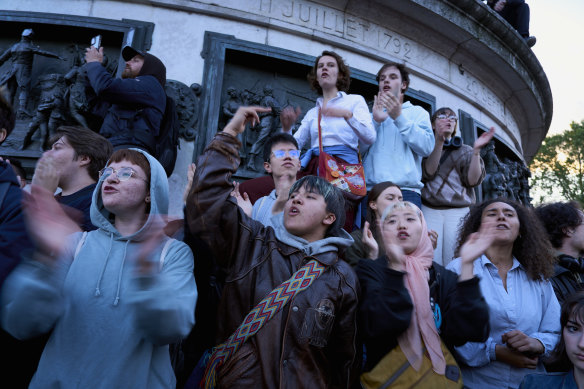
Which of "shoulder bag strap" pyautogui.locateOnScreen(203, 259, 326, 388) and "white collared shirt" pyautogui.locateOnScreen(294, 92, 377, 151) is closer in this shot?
"shoulder bag strap" pyautogui.locateOnScreen(203, 259, 326, 388)

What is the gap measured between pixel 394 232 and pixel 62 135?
7.70 feet

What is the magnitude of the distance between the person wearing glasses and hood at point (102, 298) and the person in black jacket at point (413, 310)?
96 centimetres

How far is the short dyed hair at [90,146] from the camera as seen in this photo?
2934 mm

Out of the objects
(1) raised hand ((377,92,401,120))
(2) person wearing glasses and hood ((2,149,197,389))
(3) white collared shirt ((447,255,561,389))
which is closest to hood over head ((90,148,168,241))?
(2) person wearing glasses and hood ((2,149,197,389))

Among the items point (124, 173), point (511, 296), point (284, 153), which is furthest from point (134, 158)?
point (511, 296)

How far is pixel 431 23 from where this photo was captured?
21.8 ft

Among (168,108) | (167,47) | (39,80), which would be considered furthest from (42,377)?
(39,80)

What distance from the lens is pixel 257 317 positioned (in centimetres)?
203

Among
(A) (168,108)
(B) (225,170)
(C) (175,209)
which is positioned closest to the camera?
(B) (225,170)

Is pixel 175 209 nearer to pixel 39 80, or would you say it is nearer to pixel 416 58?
pixel 39 80

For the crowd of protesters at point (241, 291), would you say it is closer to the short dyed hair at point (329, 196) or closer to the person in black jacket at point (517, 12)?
the short dyed hair at point (329, 196)

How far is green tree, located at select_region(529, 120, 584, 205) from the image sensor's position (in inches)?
931

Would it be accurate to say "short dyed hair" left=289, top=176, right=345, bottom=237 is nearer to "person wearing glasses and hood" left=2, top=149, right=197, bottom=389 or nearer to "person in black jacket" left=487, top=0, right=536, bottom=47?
"person wearing glasses and hood" left=2, top=149, right=197, bottom=389

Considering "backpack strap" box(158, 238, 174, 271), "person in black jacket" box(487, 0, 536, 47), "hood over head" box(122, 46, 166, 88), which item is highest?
"person in black jacket" box(487, 0, 536, 47)
